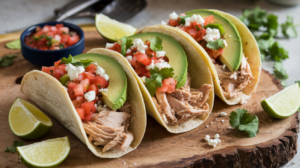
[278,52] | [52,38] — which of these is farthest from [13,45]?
[278,52]

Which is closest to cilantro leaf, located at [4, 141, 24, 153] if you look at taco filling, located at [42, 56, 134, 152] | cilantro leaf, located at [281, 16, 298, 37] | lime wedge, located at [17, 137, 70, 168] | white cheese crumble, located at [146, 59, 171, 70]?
lime wedge, located at [17, 137, 70, 168]

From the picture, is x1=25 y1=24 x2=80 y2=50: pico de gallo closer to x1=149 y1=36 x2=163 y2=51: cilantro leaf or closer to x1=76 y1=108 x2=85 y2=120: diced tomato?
x1=149 y1=36 x2=163 y2=51: cilantro leaf

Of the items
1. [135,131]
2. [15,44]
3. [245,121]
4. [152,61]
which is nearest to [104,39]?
[15,44]

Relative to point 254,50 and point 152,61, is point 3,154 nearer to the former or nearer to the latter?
point 152,61

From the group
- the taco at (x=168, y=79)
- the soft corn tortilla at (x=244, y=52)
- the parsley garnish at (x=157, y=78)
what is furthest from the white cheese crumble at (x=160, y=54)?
the soft corn tortilla at (x=244, y=52)

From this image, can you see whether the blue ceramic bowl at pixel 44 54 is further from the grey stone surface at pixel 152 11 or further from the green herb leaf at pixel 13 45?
the grey stone surface at pixel 152 11
